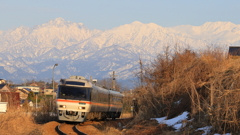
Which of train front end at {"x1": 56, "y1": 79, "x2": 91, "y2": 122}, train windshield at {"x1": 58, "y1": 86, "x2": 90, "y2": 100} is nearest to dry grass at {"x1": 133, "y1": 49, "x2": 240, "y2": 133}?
train front end at {"x1": 56, "y1": 79, "x2": 91, "y2": 122}

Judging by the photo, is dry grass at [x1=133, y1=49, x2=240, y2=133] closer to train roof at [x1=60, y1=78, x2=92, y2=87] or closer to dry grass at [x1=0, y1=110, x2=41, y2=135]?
train roof at [x1=60, y1=78, x2=92, y2=87]

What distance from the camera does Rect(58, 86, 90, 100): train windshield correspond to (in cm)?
2589

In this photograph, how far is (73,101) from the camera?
25672mm

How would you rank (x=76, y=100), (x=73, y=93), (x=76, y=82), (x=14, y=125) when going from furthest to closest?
1. (x=76, y=82)
2. (x=73, y=93)
3. (x=76, y=100)
4. (x=14, y=125)

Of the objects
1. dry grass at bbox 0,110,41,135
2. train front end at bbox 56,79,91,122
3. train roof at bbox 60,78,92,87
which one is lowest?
dry grass at bbox 0,110,41,135

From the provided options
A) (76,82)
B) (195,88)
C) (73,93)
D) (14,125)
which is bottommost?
(14,125)

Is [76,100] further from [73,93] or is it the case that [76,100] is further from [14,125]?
[14,125]

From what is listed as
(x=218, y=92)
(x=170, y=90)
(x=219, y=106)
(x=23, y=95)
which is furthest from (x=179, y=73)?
(x=23, y=95)

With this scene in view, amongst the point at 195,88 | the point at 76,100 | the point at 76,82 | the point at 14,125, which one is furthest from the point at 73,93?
the point at 195,88

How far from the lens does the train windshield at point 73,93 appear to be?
84.9ft

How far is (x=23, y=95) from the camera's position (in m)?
119

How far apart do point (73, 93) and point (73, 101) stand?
60cm

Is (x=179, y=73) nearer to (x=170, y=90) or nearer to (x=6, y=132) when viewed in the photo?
(x=170, y=90)

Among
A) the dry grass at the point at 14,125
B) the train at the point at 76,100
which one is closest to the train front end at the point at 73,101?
the train at the point at 76,100
